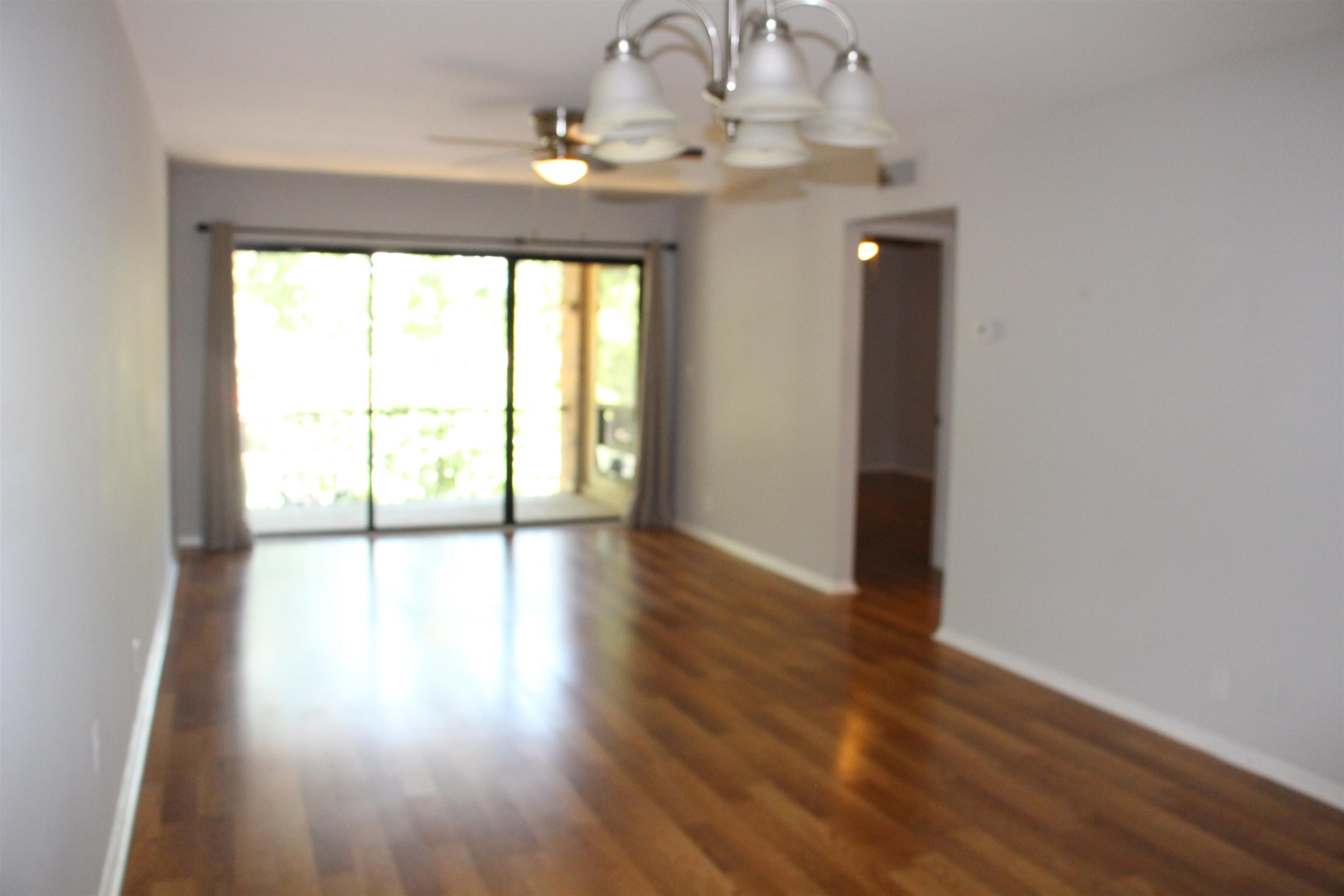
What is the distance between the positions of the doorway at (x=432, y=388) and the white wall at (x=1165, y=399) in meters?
3.17

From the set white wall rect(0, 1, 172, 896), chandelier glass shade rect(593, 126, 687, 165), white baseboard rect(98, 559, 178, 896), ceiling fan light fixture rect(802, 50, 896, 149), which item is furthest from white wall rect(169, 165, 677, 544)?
ceiling fan light fixture rect(802, 50, 896, 149)

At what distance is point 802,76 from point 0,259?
63.4 inches

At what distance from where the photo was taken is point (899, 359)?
12.0m

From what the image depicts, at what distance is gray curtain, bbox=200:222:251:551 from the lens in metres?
7.28

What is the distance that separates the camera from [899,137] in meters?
5.59

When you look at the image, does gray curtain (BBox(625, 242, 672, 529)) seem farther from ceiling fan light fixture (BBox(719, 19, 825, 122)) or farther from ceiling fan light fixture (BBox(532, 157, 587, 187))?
ceiling fan light fixture (BBox(719, 19, 825, 122))

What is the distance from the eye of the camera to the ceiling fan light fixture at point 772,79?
7.85 ft

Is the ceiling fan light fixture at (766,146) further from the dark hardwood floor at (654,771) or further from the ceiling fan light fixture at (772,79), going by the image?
the dark hardwood floor at (654,771)

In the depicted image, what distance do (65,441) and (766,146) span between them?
1.87m

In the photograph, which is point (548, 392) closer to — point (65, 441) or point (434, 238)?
point (434, 238)


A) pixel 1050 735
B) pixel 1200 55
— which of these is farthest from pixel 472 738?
pixel 1200 55

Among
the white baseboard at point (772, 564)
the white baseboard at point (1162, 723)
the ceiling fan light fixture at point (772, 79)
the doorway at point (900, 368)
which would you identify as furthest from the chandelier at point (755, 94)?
the doorway at point (900, 368)

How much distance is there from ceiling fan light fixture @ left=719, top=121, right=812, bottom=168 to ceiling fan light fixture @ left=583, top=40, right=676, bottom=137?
44 centimetres

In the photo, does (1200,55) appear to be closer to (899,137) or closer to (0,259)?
(899,137)
